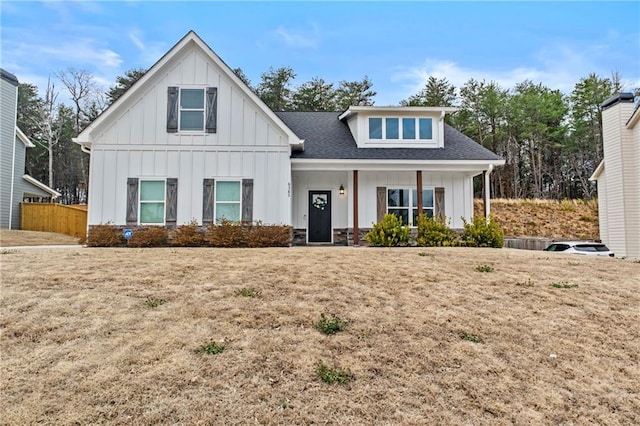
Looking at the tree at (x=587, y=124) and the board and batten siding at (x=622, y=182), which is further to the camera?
the tree at (x=587, y=124)

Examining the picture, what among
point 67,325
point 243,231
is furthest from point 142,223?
point 67,325

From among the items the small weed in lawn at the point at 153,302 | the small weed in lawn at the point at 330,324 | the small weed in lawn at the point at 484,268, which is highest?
the small weed in lawn at the point at 484,268

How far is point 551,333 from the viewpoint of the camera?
18.3 feet

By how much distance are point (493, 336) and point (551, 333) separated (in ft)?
2.85

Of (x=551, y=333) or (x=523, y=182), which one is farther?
(x=523, y=182)

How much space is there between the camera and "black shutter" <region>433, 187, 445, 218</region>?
618 inches

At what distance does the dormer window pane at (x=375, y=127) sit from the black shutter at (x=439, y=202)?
3097 millimetres

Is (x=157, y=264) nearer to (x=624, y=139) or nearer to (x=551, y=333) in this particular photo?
(x=551, y=333)

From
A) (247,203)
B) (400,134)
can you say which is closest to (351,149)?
(400,134)

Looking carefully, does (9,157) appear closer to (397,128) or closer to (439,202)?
(397,128)

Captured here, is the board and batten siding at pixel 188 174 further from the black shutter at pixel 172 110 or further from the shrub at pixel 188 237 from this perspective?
the black shutter at pixel 172 110

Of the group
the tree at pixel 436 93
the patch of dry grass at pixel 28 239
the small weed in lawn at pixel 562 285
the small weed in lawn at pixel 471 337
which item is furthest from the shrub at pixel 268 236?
the tree at pixel 436 93

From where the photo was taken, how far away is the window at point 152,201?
43.3ft

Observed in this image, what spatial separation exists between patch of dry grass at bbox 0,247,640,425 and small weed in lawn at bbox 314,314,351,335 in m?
0.12
